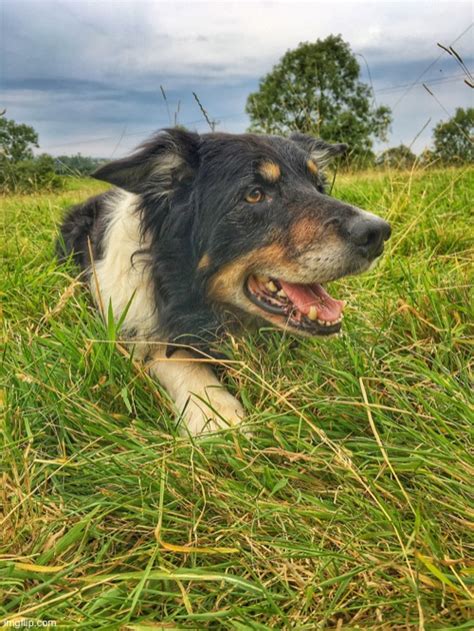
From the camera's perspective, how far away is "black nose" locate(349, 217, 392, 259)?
2.71m

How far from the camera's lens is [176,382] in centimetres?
283

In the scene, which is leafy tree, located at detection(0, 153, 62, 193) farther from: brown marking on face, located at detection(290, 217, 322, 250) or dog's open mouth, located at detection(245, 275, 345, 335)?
brown marking on face, located at detection(290, 217, 322, 250)

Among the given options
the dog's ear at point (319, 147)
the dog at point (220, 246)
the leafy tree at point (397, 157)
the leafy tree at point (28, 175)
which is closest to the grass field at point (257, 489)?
the dog at point (220, 246)

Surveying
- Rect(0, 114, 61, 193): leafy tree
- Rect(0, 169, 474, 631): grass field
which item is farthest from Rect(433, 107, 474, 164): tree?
Rect(0, 114, 61, 193): leafy tree

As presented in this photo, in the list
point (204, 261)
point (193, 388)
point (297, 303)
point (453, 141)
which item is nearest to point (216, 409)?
point (193, 388)

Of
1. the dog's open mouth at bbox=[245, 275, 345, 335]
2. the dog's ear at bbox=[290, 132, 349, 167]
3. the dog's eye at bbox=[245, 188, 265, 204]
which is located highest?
the dog's ear at bbox=[290, 132, 349, 167]

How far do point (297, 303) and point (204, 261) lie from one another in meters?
0.51

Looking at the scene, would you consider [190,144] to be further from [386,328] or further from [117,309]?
[386,328]

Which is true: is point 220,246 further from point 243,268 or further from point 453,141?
point 453,141

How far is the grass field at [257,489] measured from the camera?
1.53 meters

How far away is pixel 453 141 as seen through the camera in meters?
5.77

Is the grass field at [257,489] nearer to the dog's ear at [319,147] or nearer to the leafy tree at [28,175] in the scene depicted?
the dog's ear at [319,147]

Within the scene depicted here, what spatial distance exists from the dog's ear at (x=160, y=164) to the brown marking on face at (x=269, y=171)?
0.37 m

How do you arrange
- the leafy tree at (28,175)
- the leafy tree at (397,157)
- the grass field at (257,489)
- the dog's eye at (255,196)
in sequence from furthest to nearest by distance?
the leafy tree at (397,157)
the leafy tree at (28,175)
the dog's eye at (255,196)
the grass field at (257,489)
